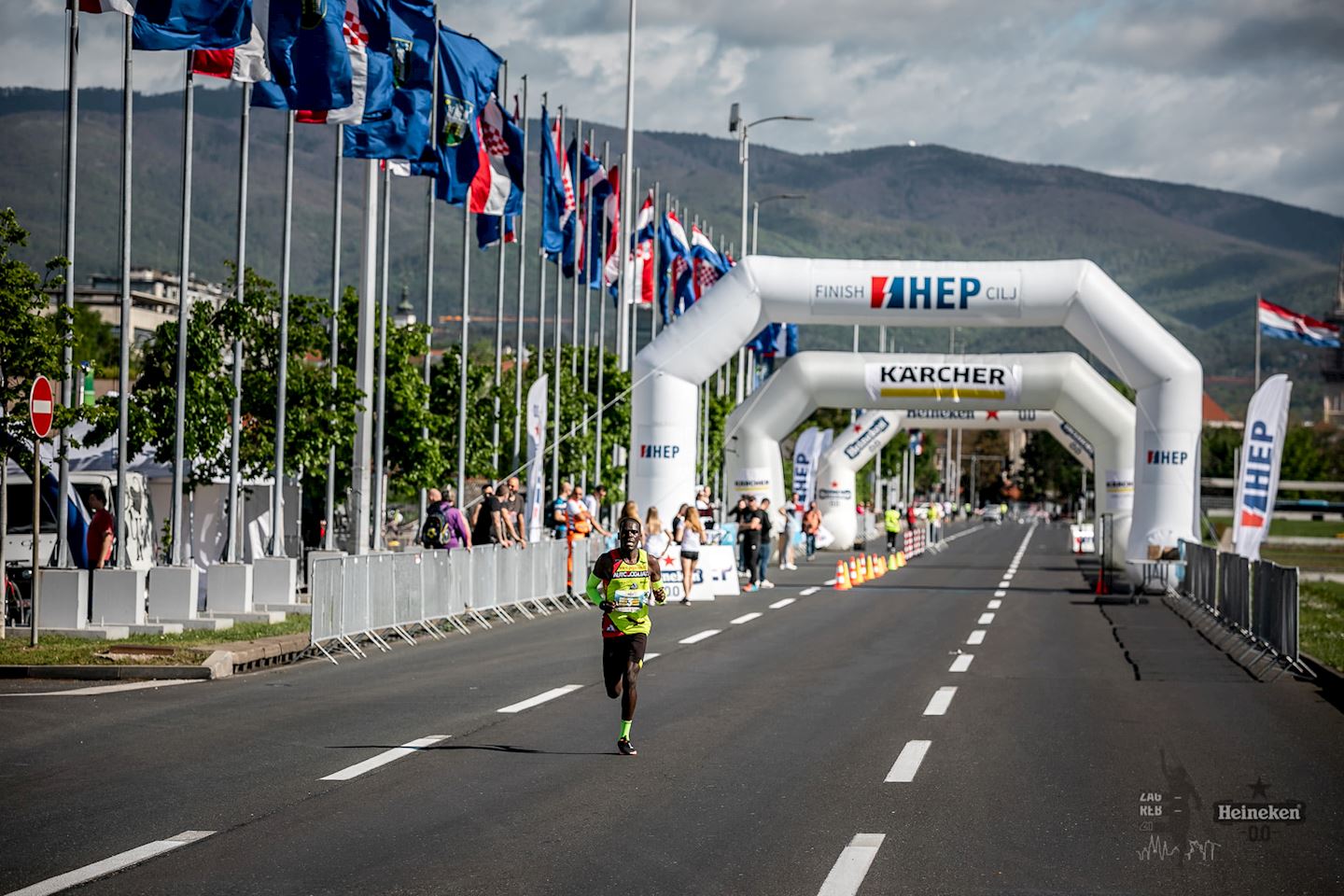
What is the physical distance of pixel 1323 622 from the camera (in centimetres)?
2531

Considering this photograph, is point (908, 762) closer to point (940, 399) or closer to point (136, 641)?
point (136, 641)

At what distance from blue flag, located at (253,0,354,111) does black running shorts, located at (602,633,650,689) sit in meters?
12.4

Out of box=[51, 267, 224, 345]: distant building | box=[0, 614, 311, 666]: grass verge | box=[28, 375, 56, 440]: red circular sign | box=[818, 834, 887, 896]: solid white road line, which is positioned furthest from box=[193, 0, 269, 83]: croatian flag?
box=[51, 267, 224, 345]: distant building

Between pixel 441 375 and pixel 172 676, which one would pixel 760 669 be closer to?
pixel 172 676

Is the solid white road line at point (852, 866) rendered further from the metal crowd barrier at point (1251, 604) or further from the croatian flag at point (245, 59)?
the croatian flag at point (245, 59)

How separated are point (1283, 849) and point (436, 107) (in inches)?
812

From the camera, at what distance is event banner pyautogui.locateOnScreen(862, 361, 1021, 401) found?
139 ft

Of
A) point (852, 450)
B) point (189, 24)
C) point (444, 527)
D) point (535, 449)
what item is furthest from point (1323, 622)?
point (852, 450)

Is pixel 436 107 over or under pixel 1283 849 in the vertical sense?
over

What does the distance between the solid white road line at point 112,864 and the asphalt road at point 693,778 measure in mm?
72

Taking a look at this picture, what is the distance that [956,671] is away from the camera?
17453 millimetres

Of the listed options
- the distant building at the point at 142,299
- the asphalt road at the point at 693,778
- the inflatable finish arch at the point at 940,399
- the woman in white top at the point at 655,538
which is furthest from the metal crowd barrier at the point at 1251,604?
the distant building at the point at 142,299

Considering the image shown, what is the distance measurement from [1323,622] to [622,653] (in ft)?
55.1

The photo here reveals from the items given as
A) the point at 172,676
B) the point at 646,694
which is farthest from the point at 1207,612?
the point at 172,676
